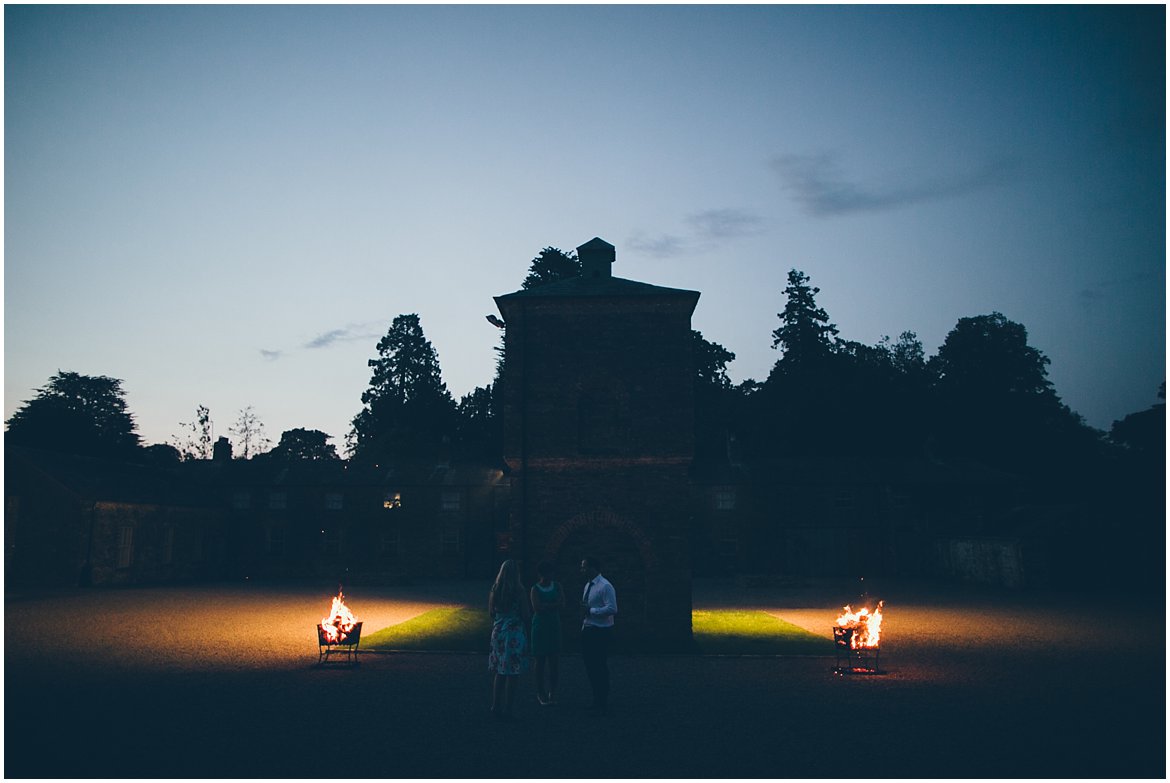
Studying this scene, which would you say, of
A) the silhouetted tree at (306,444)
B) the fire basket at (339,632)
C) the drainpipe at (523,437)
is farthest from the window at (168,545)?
the silhouetted tree at (306,444)

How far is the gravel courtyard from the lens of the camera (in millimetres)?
8445

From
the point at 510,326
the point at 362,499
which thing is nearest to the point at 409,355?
the point at 362,499

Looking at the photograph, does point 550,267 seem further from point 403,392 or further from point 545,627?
point 545,627

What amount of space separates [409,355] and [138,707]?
70958mm

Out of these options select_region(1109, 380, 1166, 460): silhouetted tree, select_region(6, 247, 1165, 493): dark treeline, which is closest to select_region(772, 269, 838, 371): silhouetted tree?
select_region(6, 247, 1165, 493): dark treeline

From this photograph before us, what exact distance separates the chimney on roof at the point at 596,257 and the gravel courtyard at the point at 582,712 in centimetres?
1004

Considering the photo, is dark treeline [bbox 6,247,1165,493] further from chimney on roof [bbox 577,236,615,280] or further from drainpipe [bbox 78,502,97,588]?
chimney on roof [bbox 577,236,615,280]

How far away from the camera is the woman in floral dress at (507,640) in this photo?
10570 millimetres

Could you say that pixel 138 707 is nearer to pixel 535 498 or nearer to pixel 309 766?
pixel 309 766

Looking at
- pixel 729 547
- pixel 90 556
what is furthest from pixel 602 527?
pixel 729 547

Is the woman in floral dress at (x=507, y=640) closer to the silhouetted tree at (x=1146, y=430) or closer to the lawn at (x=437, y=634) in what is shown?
the lawn at (x=437, y=634)

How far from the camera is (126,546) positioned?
38719 millimetres

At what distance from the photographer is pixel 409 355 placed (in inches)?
3172

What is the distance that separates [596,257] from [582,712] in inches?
505
